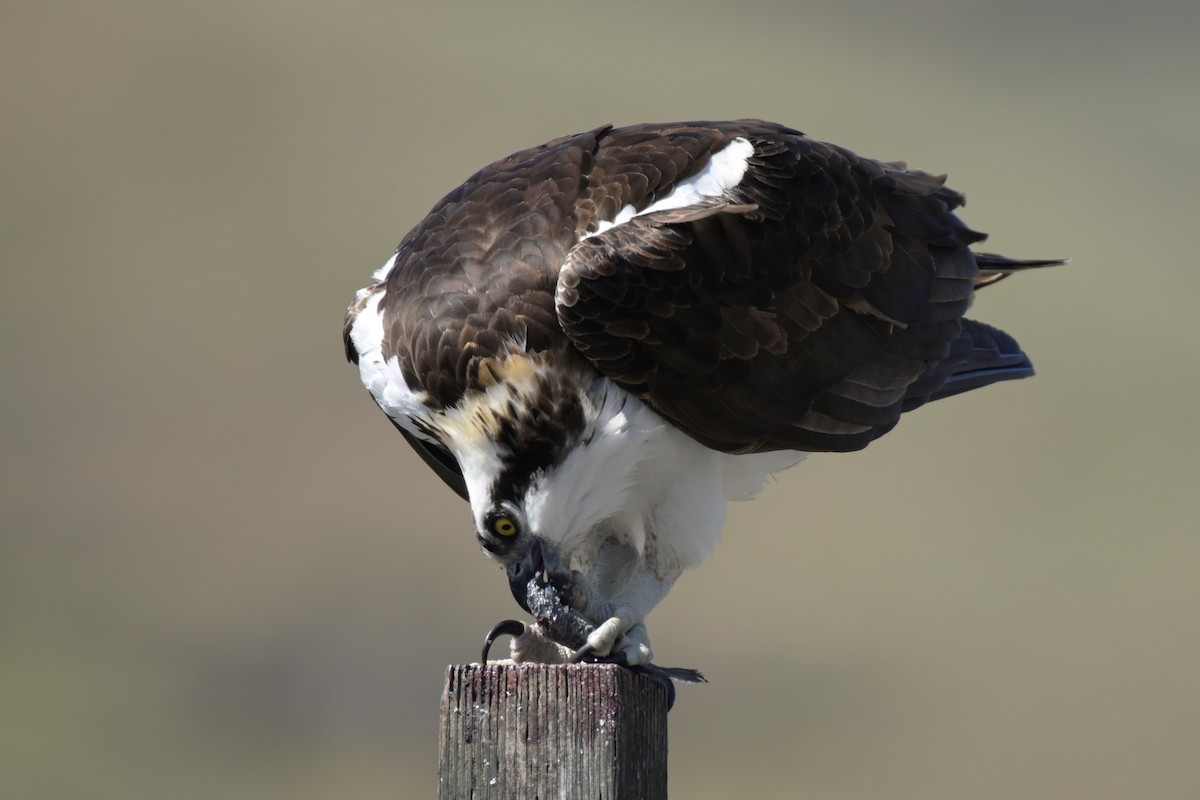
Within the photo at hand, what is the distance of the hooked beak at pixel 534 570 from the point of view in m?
3.65

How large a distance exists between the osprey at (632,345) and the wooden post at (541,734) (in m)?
0.81

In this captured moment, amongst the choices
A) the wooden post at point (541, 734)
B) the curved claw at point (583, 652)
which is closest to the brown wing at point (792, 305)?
the curved claw at point (583, 652)

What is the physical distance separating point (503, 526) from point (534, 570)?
0.15m

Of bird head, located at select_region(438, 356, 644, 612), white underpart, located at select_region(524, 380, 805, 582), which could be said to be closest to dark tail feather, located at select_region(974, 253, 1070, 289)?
white underpart, located at select_region(524, 380, 805, 582)

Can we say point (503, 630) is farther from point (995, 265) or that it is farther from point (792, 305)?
point (995, 265)

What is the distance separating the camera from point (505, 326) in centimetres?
354

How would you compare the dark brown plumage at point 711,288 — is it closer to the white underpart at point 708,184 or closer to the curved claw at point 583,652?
the white underpart at point 708,184

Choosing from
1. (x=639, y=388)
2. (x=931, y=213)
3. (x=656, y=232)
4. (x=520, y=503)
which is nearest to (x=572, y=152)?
(x=656, y=232)

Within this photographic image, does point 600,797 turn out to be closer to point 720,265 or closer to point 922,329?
→ point 720,265

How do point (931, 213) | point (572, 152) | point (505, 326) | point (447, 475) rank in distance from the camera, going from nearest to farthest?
point (505, 326) → point (572, 152) → point (447, 475) → point (931, 213)

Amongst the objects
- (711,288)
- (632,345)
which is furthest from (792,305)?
(632,345)

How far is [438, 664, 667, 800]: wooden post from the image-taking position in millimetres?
2477

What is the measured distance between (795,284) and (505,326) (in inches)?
37.8

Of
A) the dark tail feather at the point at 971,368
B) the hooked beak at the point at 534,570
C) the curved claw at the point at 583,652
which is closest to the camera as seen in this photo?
the curved claw at the point at 583,652
